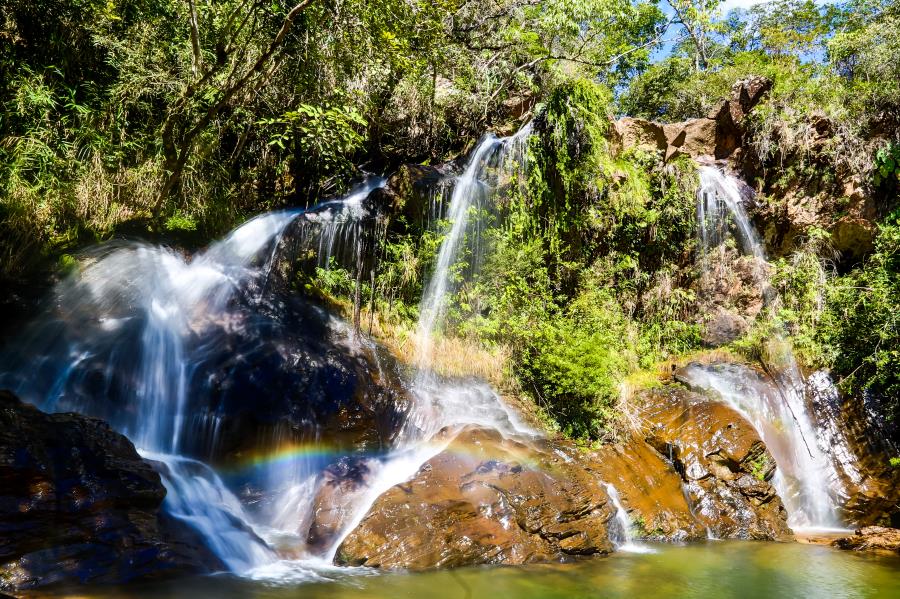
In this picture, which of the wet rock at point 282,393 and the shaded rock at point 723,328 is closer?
the wet rock at point 282,393

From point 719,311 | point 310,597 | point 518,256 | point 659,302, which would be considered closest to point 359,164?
point 518,256

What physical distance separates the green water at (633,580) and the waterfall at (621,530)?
21cm

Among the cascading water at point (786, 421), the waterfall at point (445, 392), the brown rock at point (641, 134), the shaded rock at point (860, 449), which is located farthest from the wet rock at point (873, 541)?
the brown rock at point (641, 134)

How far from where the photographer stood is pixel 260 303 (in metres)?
8.45

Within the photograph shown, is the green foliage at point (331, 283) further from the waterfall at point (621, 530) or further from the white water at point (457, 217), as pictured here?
the waterfall at point (621, 530)

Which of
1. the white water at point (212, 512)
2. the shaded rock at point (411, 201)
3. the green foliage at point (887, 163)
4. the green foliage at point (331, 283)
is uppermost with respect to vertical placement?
the green foliage at point (887, 163)

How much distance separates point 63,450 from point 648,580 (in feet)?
17.5

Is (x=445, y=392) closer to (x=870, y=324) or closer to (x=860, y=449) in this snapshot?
(x=860, y=449)

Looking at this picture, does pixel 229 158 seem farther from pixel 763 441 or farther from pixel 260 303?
pixel 763 441

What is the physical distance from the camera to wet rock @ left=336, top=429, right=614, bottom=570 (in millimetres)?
5422

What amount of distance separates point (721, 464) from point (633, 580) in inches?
125

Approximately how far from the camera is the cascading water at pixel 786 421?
8.12 m

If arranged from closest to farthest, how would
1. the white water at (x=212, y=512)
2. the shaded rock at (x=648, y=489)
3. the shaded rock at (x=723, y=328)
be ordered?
the white water at (x=212, y=512)
the shaded rock at (x=648, y=489)
the shaded rock at (x=723, y=328)

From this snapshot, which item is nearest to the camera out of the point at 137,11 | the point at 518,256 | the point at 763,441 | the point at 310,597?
the point at 310,597
